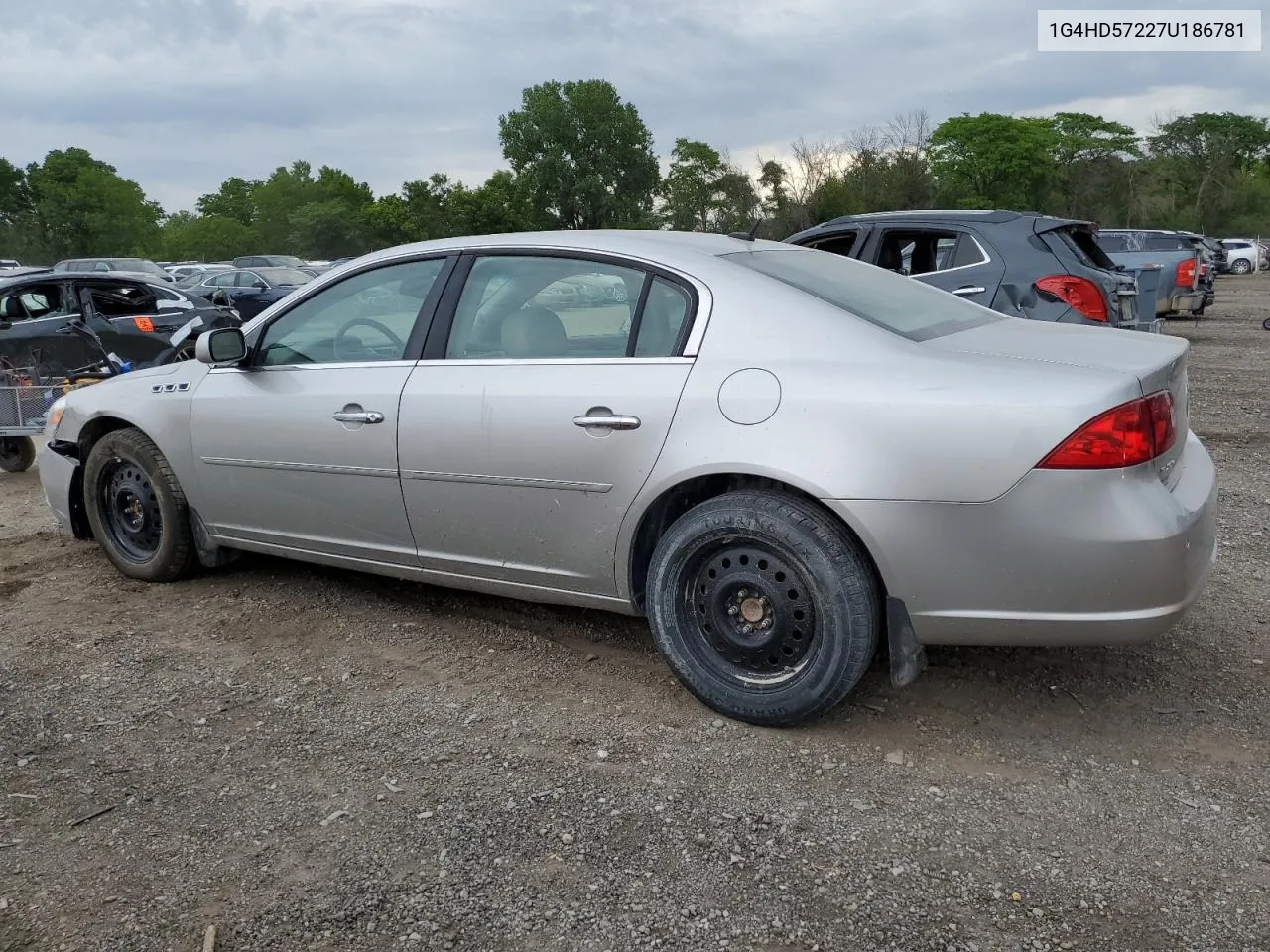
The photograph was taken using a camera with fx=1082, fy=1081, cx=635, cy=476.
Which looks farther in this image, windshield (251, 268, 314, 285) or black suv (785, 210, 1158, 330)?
windshield (251, 268, 314, 285)

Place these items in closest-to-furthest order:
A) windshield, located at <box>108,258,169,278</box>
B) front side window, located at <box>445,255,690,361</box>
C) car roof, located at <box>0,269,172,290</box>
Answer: front side window, located at <box>445,255,690,361</box>
car roof, located at <box>0,269,172,290</box>
windshield, located at <box>108,258,169,278</box>

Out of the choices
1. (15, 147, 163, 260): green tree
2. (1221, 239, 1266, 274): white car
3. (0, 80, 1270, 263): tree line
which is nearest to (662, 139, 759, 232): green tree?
(0, 80, 1270, 263): tree line

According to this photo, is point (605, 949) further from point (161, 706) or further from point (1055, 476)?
point (161, 706)

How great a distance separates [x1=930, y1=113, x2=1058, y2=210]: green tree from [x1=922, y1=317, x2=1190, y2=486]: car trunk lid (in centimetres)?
4915

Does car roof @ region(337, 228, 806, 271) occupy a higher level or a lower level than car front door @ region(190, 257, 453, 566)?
higher

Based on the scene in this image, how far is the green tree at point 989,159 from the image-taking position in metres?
50.3

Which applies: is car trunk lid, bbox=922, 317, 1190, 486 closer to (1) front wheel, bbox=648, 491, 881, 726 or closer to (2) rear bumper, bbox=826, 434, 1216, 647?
(2) rear bumper, bbox=826, 434, 1216, 647

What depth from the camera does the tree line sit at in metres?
50.0

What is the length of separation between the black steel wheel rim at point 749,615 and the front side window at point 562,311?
711 millimetres

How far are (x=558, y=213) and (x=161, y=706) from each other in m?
73.8

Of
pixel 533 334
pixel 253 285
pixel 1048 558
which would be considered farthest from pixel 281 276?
pixel 1048 558

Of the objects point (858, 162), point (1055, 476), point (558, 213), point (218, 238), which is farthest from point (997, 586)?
point (218, 238)

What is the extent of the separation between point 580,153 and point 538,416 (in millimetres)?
76546

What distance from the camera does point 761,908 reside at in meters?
2.50
